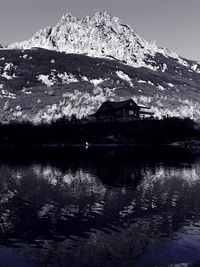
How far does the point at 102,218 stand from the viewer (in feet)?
124

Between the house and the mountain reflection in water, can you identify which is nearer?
the mountain reflection in water

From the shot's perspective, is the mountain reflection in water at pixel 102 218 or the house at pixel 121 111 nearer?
the mountain reflection in water at pixel 102 218

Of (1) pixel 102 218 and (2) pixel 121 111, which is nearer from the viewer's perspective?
(1) pixel 102 218

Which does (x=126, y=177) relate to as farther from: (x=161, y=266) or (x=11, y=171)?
(x=161, y=266)

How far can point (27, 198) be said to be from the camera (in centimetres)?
4838

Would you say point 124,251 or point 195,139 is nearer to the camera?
point 124,251

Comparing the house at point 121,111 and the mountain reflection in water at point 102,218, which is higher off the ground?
the house at point 121,111

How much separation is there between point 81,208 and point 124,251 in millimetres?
14860

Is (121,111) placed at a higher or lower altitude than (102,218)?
higher

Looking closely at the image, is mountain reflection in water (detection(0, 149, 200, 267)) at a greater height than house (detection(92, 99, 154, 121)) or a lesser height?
lesser

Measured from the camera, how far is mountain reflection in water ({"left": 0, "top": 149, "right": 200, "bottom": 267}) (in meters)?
27.9

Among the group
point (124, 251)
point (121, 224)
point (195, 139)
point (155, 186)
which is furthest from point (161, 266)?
point (195, 139)

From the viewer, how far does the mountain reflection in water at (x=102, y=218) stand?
27.9 meters

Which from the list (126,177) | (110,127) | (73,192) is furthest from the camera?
(110,127)
